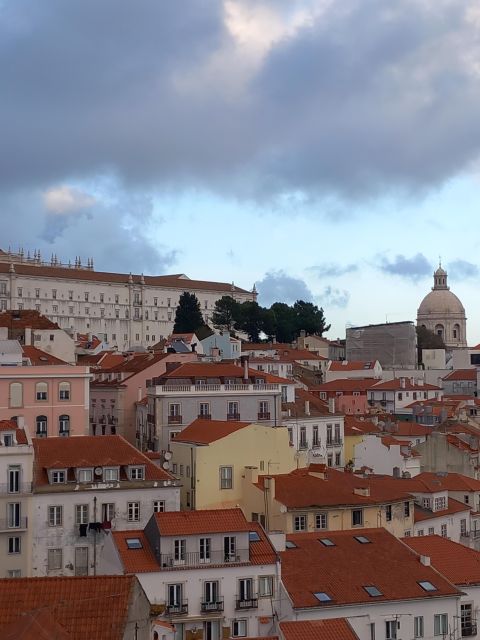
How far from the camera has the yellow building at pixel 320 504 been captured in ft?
155

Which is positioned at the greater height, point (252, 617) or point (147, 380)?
point (147, 380)

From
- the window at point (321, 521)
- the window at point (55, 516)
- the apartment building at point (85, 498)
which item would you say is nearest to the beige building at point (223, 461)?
the apartment building at point (85, 498)

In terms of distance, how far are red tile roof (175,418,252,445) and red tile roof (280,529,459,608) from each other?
11.3 metres

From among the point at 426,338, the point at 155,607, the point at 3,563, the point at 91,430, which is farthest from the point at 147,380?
the point at 426,338

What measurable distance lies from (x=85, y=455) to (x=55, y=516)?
325cm

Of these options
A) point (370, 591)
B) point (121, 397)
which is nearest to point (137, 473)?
point (370, 591)

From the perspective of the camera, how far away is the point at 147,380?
66188 millimetres

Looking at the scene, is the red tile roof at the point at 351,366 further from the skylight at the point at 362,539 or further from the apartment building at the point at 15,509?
the skylight at the point at 362,539

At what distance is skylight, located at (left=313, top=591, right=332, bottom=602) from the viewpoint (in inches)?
1427

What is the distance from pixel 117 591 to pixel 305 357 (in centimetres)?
10502

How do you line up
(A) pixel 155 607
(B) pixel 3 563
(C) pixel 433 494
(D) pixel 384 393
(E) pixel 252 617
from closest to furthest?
(A) pixel 155 607
(E) pixel 252 617
(B) pixel 3 563
(C) pixel 433 494
(D) pixel 384 393

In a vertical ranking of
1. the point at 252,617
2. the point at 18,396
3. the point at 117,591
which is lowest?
the point at 252,617

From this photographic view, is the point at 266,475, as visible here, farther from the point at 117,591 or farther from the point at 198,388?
→ the point at 117,591

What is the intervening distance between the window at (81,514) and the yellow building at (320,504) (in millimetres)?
7492
